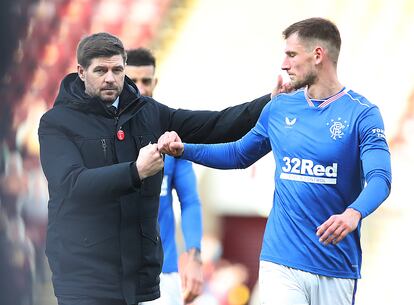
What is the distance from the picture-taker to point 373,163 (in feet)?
18.4

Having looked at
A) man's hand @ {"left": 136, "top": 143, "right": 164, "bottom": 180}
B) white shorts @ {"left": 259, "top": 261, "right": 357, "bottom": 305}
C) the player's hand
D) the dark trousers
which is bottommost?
the dark trousers

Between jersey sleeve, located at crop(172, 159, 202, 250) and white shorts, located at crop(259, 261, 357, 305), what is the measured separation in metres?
1.65

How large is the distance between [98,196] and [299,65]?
1.23m

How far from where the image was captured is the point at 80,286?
5.76 meters

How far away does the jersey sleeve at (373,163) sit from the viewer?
216 inches

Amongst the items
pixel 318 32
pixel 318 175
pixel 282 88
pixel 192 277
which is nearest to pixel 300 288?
pixel 318 175

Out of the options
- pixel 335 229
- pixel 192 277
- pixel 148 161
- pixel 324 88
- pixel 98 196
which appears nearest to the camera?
pixel 335 229

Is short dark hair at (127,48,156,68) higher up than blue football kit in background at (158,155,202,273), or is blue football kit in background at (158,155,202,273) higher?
short dark hair at (127,48,156,68)

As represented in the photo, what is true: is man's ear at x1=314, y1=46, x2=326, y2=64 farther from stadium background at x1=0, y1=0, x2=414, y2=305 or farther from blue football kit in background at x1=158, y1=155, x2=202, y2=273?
stadium background at x1=0, y1=0, x2=414, y2=305

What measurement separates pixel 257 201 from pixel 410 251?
1.37 m

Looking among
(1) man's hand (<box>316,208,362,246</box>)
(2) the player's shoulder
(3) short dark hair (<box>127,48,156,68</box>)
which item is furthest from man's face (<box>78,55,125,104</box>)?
(3) short dark hair (<box>127,48,156,68</box>)

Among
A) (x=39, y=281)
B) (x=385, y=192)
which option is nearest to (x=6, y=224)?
(x=39, y=281)

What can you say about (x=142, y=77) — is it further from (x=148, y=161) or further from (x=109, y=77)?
(x=148, y=161)

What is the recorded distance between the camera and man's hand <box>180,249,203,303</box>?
7445 millimetres
